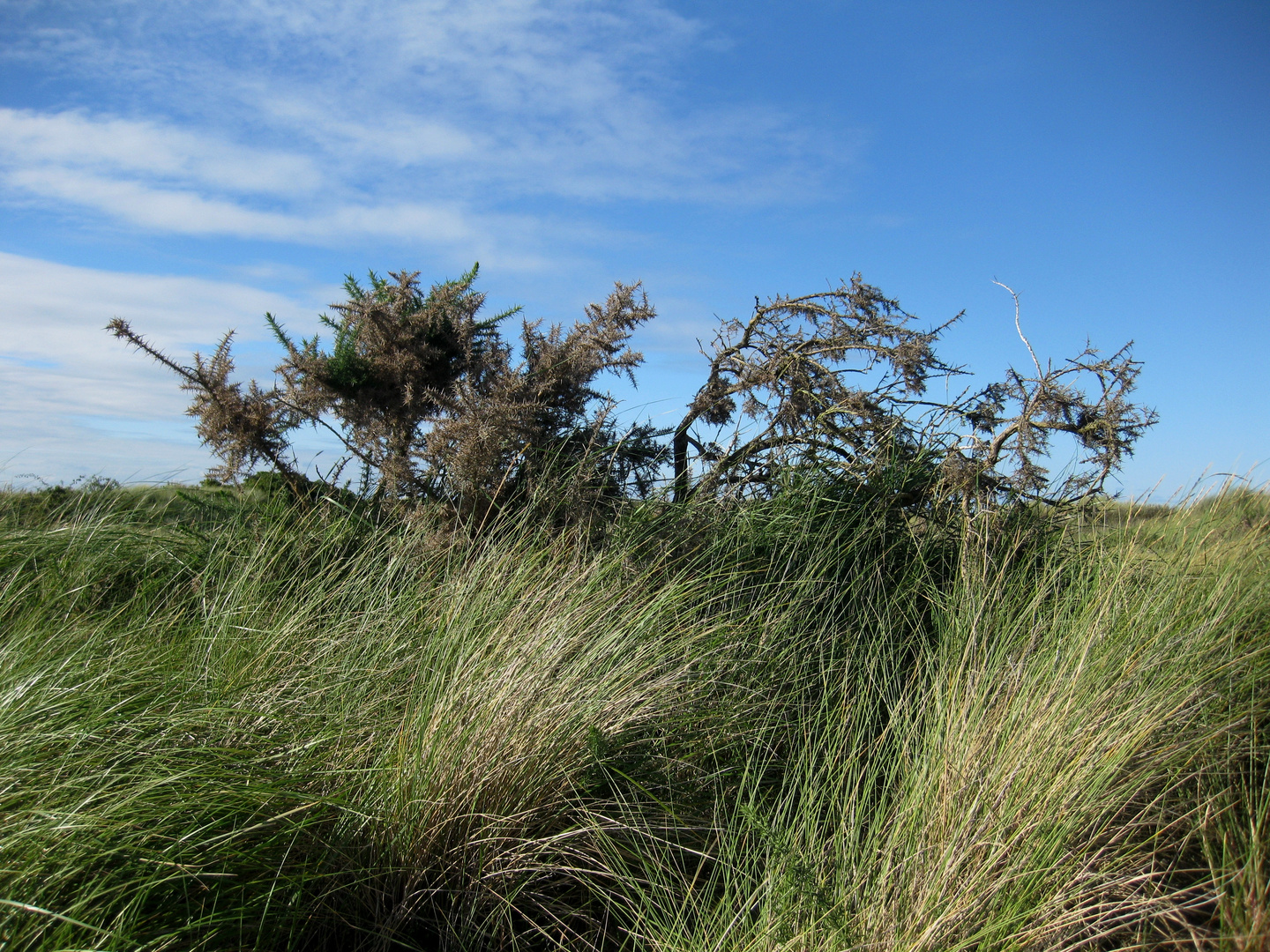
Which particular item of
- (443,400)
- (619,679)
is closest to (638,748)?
(619,679)

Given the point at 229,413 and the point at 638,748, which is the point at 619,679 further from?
the point at 229,413

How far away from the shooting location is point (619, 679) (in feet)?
10.6

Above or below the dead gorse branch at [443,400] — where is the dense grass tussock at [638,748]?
below

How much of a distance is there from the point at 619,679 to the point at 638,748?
10.5 inches

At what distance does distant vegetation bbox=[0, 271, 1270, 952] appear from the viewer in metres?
2.26

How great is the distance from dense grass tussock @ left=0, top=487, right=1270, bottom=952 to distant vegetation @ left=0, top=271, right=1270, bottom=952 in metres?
0.02

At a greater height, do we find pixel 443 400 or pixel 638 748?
pixel 443 400

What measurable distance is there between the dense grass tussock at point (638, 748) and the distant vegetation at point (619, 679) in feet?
0.07

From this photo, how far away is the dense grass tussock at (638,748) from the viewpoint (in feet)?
7.20

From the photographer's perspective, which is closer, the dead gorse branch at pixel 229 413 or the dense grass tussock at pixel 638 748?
the dense grass tussock at pixel 638 748

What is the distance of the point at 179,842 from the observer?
2145 millimetres

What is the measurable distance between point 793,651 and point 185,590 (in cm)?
334

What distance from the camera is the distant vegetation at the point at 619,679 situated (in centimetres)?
226

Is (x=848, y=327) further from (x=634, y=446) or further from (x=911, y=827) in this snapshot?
(x=911, y=827)
